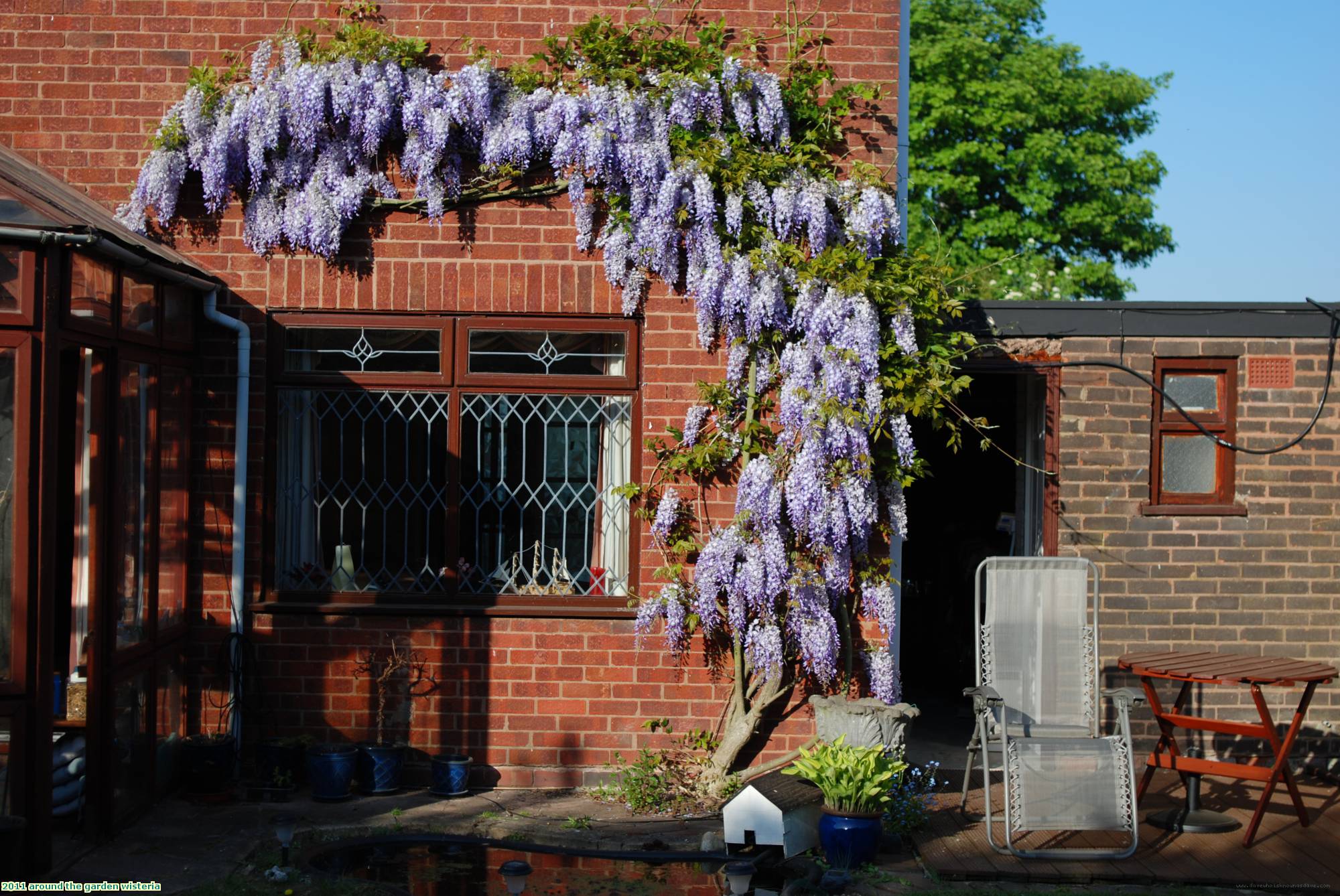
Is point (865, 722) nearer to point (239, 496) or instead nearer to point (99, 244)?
point (239, 496)

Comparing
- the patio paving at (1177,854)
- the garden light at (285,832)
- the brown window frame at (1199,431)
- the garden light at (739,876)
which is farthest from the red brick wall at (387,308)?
the brown window frame at (1199,431)

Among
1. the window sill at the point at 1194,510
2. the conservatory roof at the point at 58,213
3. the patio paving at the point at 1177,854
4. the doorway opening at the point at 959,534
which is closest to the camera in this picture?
the conservatory roof at the point at 58,213

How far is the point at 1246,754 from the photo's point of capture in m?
7.22

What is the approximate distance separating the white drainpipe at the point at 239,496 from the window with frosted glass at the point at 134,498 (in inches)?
21.5

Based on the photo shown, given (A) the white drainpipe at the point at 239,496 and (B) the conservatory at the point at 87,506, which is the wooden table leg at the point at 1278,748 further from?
(B) the conservatory at the point at 87,506

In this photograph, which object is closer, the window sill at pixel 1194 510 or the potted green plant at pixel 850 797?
the potted green plant at pixel 850 797

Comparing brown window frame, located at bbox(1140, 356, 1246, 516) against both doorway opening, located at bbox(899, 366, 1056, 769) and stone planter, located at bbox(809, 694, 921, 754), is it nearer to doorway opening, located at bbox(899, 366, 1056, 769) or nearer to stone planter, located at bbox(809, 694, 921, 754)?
doorway opening, located at bbox(899, 366, 1056, 769)

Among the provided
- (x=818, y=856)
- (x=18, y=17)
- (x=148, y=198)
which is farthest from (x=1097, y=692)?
(x=18, y=17)

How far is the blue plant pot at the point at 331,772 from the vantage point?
6.23 metres

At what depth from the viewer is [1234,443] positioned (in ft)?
23.7

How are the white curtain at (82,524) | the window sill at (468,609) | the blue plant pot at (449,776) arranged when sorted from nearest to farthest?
the white curtain at (82,524) < the blue plant pot at (449,776) < the window sill at (468,609)

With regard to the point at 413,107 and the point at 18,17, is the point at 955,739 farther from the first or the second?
the point at 18,17

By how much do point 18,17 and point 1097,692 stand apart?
19.7 ft

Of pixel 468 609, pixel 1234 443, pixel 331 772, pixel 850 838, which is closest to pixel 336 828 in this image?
pixel 331 772
